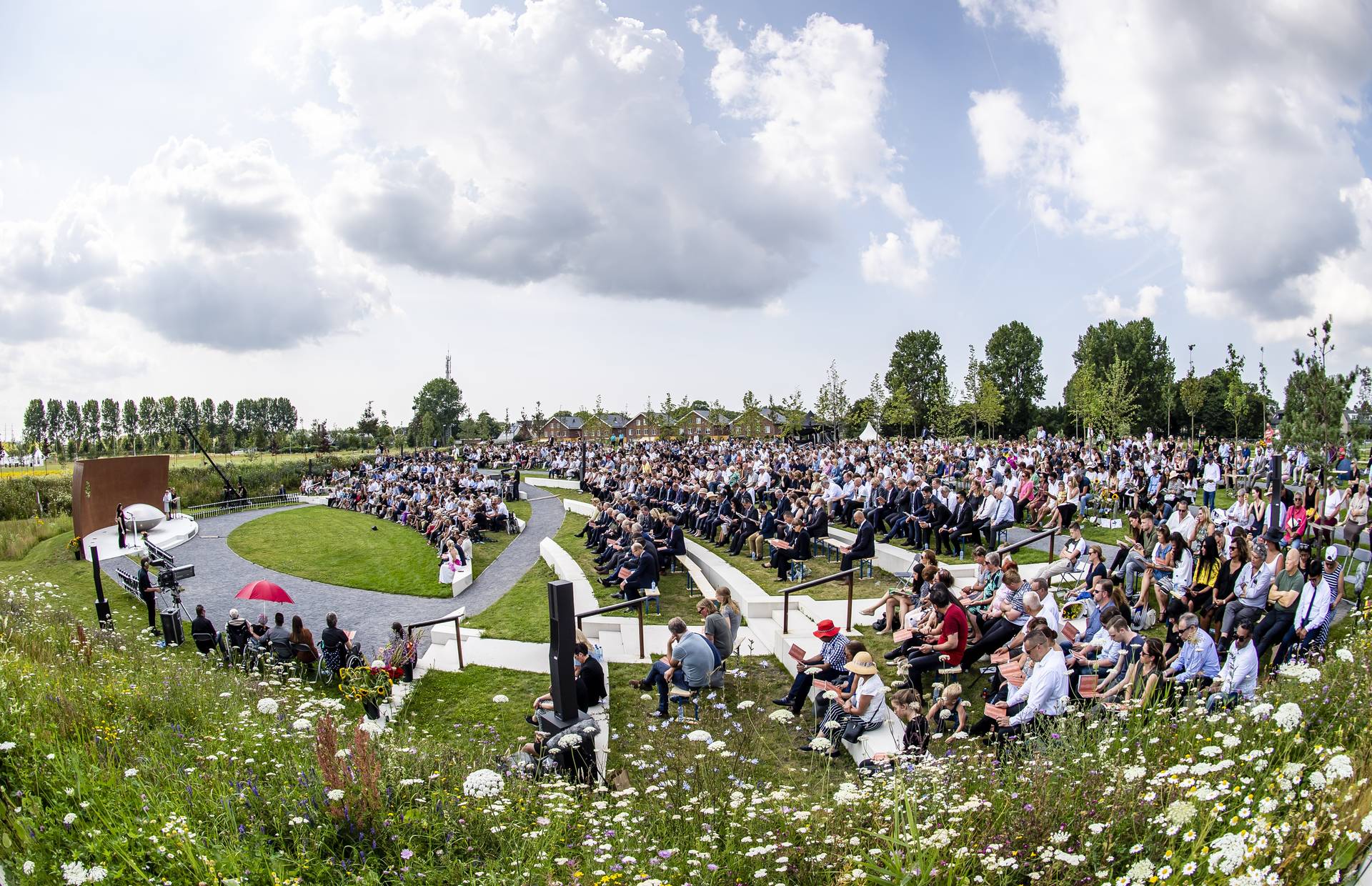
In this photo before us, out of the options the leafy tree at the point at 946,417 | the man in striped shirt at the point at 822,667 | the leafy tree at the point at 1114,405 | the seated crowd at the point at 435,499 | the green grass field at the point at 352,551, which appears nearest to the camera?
the man in striped shirt at the point at 822,667

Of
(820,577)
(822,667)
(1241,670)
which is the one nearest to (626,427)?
(820,577)

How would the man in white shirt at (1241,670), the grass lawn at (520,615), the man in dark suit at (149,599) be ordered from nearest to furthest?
the man in white shirt at (1241,670)
the grass lawn at (520,615)
the man in dark suit at (149,599)

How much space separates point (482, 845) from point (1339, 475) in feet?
57.0

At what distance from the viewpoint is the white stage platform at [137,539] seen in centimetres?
2228

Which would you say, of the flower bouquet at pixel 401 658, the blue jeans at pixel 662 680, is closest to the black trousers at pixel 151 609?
the flower bouquet at pixel 401 658

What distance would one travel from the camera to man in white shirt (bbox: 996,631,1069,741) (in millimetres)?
5797

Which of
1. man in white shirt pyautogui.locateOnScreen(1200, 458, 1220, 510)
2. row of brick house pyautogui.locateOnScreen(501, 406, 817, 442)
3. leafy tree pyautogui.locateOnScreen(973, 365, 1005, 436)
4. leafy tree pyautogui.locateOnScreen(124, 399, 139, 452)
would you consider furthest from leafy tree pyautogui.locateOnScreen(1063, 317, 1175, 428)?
leafy tree pyautogui.locateOnScreen(124, 399, 139, 452)

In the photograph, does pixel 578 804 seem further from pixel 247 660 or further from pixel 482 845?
pixel 247 660

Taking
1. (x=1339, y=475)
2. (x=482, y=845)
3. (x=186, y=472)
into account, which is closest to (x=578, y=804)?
(x=482, y=845)

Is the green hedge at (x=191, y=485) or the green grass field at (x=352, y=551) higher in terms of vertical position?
the green hedge at (x=191, y=485)

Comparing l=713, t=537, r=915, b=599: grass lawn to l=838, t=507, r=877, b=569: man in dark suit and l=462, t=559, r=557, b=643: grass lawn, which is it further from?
l=462, t=559, r=557, b=643: grass lawn

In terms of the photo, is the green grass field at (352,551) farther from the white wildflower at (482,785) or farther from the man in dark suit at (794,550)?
the white wildflower at (482,785)

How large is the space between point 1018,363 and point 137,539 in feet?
244

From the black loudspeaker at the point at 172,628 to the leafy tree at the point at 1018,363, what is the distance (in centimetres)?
7372
